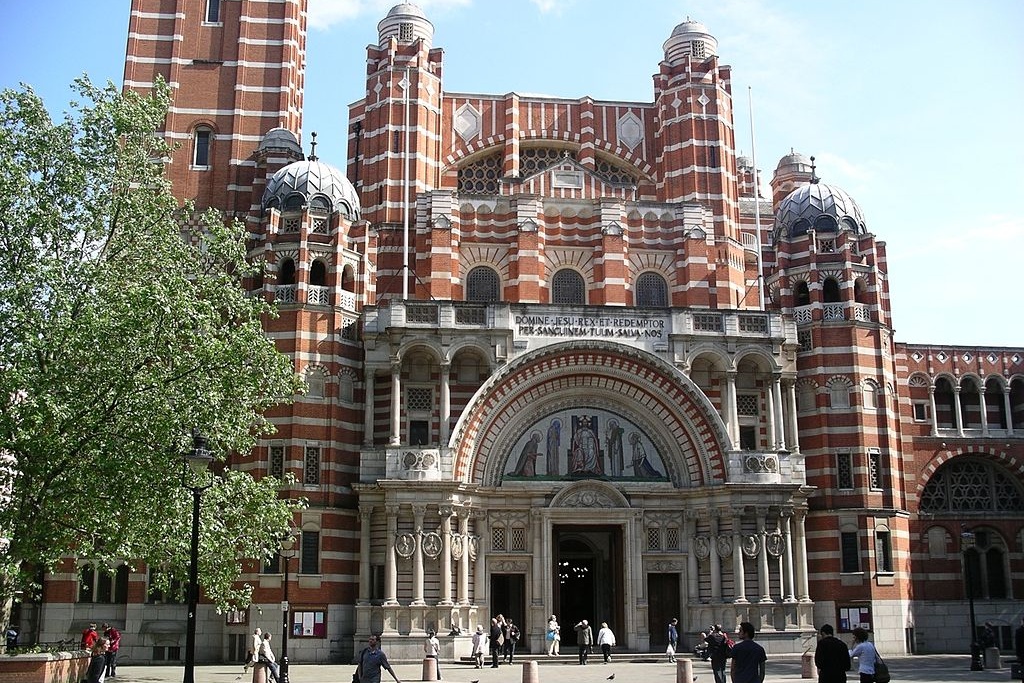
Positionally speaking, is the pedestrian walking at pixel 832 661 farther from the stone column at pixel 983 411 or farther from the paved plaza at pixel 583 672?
the stone column at pixel 983 411

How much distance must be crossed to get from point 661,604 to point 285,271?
63.1ft

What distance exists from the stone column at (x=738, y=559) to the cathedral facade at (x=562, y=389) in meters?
Result: 0.12

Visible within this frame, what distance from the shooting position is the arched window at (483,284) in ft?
154

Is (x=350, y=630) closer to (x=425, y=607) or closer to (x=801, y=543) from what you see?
(x=425, y=607)

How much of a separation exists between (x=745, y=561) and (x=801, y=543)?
2.79 meters

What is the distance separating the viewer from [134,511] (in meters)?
27.5

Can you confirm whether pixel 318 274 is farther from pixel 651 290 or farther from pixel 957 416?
pixel 957 416

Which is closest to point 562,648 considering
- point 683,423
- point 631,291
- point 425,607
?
point 425,607

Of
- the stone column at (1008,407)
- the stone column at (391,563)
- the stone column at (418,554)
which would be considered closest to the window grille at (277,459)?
the stone column at (391,563)

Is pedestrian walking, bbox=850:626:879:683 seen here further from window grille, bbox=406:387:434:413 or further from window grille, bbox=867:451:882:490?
window grille, bbox=867:451:882:490

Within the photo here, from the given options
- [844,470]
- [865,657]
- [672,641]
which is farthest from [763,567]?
[865,657]

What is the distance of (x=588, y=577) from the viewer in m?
46.1

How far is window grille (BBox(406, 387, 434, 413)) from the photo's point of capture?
43.2 m

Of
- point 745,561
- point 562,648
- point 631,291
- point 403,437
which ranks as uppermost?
point 631,291
